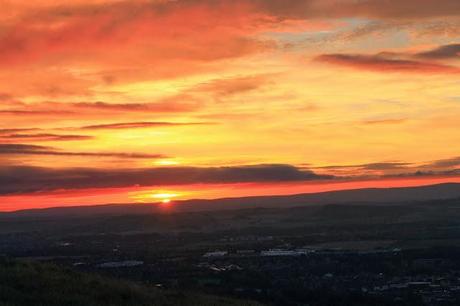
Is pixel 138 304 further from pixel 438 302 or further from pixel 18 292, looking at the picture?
pixel 438 302

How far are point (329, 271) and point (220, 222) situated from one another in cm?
10509

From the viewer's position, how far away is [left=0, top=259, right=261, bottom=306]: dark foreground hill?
82.2 ft

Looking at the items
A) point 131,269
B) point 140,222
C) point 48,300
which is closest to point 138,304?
point 48,300

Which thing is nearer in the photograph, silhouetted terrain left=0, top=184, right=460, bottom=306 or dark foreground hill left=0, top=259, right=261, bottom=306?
dark foreground hill left=0, top=259, right=261, bottom=306

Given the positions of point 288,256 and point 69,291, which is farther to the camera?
point 288,256

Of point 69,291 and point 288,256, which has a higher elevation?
point 69,291

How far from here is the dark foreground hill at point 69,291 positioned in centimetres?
2506

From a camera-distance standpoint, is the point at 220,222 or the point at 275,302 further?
the point at 220,222

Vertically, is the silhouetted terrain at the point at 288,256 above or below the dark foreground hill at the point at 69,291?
below

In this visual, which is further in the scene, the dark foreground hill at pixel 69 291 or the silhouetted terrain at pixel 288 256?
the silhouetted terrain at pixel 288 256

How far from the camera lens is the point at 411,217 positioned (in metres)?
164

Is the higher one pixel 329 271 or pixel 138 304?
pixel 138 304

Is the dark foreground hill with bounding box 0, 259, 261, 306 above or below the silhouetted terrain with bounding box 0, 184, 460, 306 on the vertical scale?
above

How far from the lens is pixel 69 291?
2683 cm
